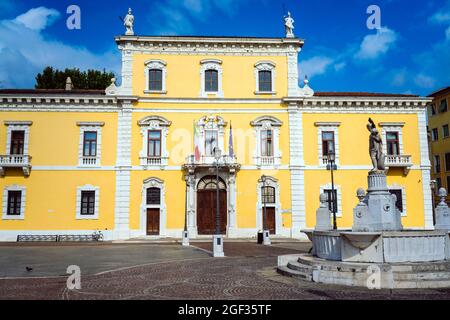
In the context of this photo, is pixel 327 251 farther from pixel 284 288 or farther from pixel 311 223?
pixel 311 223

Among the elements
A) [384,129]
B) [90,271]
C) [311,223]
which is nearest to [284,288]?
[90,271]

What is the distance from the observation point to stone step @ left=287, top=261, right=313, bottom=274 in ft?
34.9

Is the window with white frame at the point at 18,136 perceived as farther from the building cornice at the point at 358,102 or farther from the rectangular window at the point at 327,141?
the rectangular window at the point at 327,141

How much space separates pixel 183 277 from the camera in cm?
1130

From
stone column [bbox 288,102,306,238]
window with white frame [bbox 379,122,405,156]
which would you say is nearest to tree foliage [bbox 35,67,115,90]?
stone column [bbox 288,102,306,238]

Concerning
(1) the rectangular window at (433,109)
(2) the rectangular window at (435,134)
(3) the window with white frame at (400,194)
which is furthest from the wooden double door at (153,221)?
(1) the rectangular window at (433,109)

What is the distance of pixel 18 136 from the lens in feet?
97.8

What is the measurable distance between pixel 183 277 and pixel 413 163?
25687 millimetres

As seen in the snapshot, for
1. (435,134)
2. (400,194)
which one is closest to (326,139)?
(400,194)

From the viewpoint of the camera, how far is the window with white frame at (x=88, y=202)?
95.2ft

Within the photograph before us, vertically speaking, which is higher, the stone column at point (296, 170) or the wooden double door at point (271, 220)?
the stone column at point (296, 170)

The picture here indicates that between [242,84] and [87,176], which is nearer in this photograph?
[87,176]

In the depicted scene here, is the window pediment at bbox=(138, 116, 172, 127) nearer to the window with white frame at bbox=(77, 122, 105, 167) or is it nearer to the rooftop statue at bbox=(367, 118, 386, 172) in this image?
the window with white frame at bbox=(77, 122, 105, 167)

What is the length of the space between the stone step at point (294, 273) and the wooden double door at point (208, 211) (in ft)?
58.7
